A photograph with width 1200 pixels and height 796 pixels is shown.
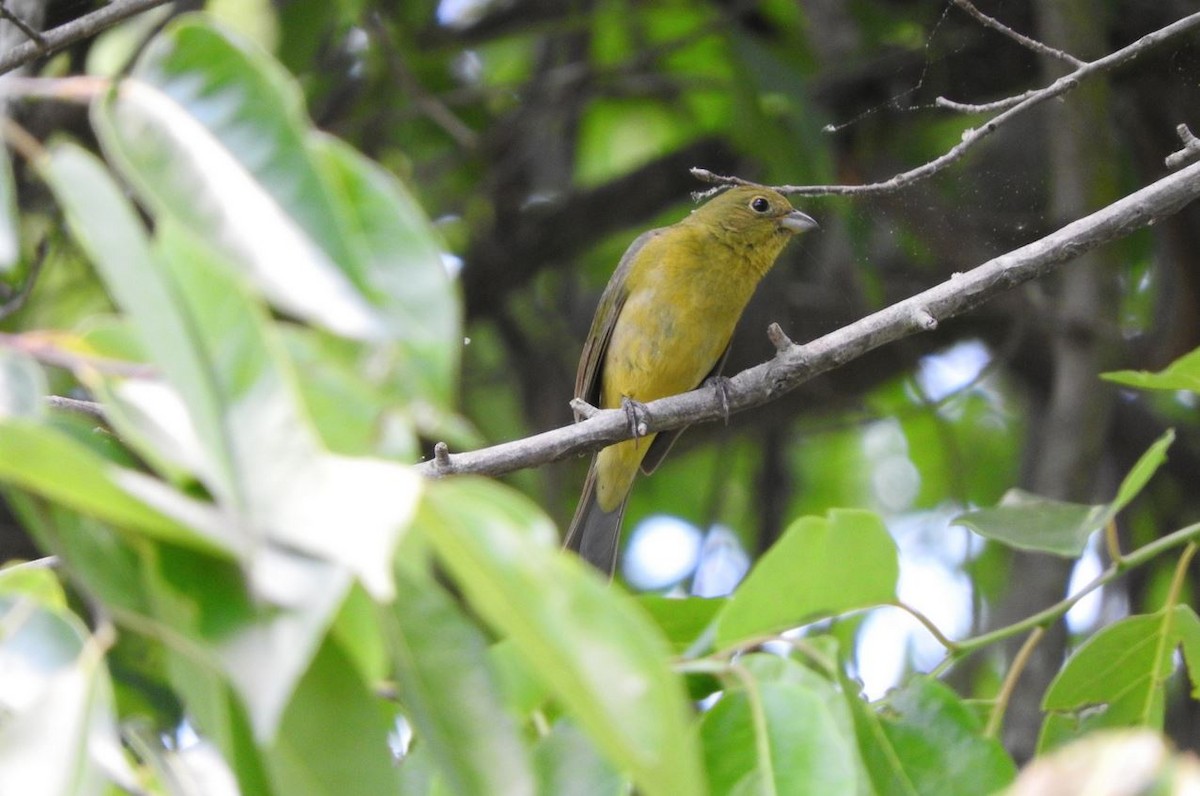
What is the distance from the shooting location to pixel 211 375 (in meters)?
1.22

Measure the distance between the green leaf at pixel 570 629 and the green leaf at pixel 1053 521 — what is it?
1.46 metres

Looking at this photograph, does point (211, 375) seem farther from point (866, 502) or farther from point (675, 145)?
point (866, 502)

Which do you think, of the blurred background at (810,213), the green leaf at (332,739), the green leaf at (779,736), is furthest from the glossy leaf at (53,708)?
the blurred background at (810,213)

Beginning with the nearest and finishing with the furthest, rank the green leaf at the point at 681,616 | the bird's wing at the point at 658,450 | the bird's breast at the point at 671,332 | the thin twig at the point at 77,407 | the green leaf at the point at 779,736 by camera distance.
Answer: the green leaf at the point at 779,736, the green leaf at the point at 681,616, the thin twig at the point at 77,407, the bird's breast at the point at 671,332, the bird's wing at the point at 658,450

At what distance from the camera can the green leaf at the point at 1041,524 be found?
258 cm

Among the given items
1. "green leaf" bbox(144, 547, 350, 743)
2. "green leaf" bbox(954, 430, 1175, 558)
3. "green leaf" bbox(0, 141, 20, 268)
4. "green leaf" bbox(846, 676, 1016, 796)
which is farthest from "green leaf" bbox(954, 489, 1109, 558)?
"green leaf" bbox(0, 141, 20, 268)

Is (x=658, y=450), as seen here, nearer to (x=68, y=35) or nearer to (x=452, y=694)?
(x=68, y=35)

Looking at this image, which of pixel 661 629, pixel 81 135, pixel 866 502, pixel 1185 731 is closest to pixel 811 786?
pixel 661 629

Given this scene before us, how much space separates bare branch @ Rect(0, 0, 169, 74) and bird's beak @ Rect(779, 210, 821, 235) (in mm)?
3308

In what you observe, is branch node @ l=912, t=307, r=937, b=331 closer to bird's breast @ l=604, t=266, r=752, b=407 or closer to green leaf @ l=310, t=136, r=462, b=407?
green leaf @ l=310, t=136, r=462, b=407

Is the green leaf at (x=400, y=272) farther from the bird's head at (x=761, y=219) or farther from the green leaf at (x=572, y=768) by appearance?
the bird's head at (x=761, y=219)

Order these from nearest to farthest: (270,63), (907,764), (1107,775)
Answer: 1. (1107,775)
2. (270,63)
3. (907,764)

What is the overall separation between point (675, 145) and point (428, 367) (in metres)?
6.14

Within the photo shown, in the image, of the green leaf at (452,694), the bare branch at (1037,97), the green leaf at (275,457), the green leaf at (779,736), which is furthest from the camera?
the bare branch at (1037,97)
